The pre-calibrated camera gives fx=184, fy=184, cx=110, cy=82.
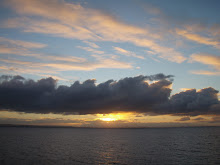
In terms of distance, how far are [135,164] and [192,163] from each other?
62.9 feet

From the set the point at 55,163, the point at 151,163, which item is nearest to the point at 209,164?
the point at 151,163

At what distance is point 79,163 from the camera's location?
5906cm

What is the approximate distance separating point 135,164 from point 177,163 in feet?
47.2

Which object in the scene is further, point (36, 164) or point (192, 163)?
point (192, 163)

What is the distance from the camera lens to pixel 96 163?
198ft

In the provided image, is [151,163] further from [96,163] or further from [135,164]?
[96,163]

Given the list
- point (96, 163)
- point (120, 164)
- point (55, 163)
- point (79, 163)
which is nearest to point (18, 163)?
point (55, 163)

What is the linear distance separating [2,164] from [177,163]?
55.0 meters

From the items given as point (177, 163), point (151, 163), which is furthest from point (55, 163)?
point (177, 163)

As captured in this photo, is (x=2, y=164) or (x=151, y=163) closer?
(x=2, y=164)

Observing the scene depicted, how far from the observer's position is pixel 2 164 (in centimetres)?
5566

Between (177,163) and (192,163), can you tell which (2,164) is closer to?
(177,163)

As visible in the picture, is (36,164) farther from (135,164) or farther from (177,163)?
(177,163)

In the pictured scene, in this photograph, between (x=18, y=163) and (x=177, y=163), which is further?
(x=177, y=163)
